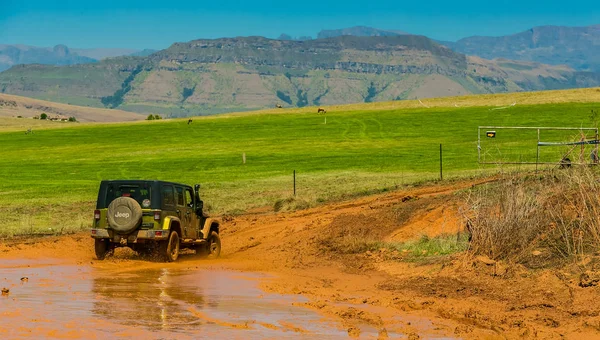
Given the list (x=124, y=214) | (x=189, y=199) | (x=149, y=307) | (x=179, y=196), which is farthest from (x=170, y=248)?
(x=149, y=307)

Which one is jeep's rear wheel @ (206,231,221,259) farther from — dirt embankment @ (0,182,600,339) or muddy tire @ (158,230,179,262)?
muddy tire @ (158,230,179,262)

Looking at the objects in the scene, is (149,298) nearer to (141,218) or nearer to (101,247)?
(141,218)

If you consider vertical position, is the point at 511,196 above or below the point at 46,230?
above

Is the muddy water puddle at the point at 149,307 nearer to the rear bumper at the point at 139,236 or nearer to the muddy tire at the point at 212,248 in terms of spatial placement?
Answer: the rear bumper at the point at 139,236

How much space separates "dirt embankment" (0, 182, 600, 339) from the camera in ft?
48.0

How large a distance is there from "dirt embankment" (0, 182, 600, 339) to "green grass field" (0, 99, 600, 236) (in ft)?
23.5

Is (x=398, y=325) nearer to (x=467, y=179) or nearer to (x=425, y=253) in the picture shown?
(x=425, y=253)

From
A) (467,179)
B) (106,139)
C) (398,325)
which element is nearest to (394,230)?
(398,325)

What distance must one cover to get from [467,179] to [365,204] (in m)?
7.63

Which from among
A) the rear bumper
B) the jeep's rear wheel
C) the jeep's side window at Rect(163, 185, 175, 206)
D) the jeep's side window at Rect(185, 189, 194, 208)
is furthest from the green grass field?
the jeep's side window at Rect(163, 185, 175, 206)

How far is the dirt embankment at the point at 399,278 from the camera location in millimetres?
14625

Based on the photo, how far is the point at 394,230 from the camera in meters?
26.3

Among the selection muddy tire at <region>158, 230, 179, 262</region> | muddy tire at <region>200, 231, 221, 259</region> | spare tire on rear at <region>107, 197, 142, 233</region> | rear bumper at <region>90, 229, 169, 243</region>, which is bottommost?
muddy tire at <region>200, 231, 221, 259</region>

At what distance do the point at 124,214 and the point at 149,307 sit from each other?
7.18m
